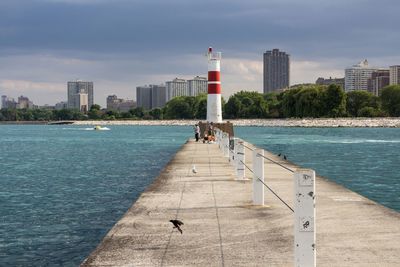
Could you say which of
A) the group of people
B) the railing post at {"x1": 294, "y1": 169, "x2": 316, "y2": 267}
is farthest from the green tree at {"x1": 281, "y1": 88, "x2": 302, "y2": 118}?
the railing post at {"x1": 294, "y1": 169, "x2": 316, "y2": 267}

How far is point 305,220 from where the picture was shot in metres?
8.35

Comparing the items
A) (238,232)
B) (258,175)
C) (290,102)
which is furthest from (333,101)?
(238,232)

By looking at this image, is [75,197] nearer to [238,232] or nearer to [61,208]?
[61,208]

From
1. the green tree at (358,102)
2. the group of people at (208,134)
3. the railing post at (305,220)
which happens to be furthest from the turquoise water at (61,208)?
the green tree at (358,102)

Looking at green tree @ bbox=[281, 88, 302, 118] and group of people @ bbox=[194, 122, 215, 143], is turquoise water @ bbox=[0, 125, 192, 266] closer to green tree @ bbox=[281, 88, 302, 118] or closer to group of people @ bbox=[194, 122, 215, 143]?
group of people @ bbox=[194, 122, 215, 143]

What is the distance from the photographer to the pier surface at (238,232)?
962cm

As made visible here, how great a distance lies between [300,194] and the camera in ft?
27.5

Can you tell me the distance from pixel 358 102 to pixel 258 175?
173 metres

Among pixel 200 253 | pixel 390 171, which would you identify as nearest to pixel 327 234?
pixel 200 253

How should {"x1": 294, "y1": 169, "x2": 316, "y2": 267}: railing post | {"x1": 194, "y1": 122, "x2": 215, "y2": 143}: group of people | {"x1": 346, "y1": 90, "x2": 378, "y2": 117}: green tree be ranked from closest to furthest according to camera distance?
{"x1": 294, "y1": 169, "x2": 316, "y2": 267}: railing post → {"x1": 194, "y1": 122, "x2": 215, "y2": 143}: group of people → {"x1": 346, "y1": 90, "x2": 378, "y2": 117}: green tree

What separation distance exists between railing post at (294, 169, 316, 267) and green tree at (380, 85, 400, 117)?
170 m

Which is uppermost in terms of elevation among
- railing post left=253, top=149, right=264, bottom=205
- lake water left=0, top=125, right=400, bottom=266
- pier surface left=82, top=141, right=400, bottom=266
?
railing post left=253, top=149, right=264, bottom=205

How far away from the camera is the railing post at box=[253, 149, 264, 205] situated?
1482 cm

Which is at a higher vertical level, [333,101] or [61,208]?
[333,101]
